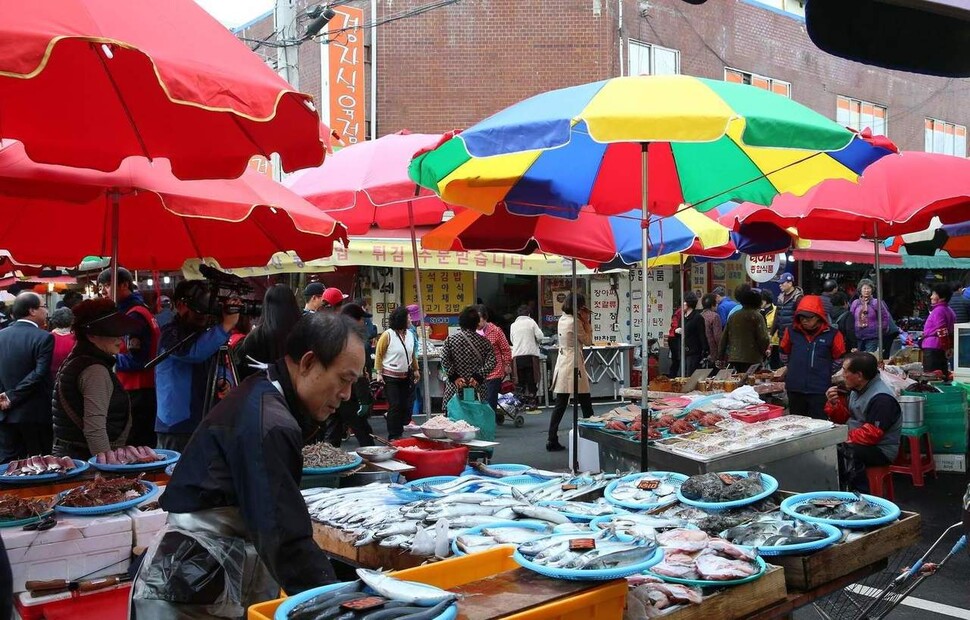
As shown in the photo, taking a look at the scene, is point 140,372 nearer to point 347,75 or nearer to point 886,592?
point 886,592

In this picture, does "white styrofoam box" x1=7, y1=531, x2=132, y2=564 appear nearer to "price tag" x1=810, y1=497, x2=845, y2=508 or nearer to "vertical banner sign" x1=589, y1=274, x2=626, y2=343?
"price tag" x1=810, y1=497, x2=845, y2=508

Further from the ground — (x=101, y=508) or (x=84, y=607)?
(x=101, y=508)

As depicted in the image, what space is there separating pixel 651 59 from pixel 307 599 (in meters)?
19.2

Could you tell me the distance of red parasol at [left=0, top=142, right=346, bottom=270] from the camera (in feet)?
17.2

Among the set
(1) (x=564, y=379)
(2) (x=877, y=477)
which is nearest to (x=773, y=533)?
(2) (x=877, y=477)

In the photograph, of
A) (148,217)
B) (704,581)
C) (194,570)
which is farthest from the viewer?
(148,217)

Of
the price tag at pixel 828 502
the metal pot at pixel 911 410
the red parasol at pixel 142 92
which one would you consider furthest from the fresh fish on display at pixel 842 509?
the metal pot at pixel 911 410

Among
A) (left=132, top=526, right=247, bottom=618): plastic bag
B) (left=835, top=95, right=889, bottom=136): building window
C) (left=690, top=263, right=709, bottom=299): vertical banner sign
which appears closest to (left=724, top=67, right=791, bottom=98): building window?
(left=835, top=95, right=889, bottom=136): building window

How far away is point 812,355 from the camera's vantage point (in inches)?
338

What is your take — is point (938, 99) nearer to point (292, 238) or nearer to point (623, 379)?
point (623, 379)

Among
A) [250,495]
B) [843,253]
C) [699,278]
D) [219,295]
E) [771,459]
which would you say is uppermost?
[843,253]

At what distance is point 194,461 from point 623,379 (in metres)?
13.7

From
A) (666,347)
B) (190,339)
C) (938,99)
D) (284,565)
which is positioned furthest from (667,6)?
(284,565)

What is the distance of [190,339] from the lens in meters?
5.68
